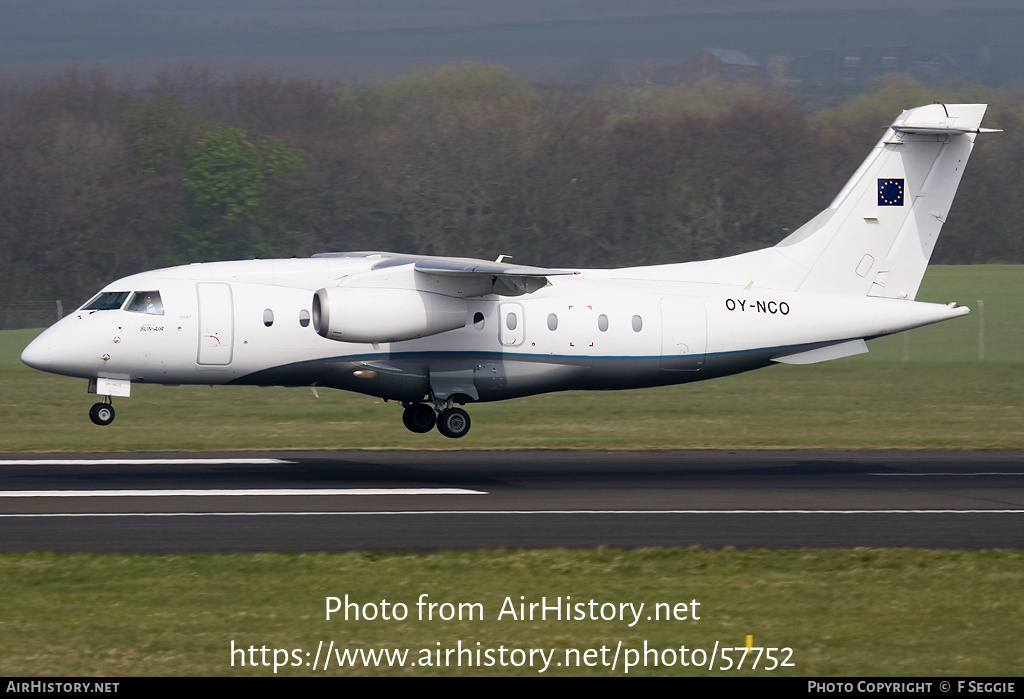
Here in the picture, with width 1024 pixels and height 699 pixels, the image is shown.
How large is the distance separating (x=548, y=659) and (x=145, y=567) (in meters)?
5.49

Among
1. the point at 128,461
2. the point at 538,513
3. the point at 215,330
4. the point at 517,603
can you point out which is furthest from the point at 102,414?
the point at 517,603

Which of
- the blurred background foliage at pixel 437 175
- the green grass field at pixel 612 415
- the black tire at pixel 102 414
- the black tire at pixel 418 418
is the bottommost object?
the green grass field at pixel 612 415

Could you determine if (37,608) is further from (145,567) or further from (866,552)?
(866,552)

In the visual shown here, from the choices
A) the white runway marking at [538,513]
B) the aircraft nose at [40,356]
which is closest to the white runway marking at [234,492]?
the white runway marking at [538,513]

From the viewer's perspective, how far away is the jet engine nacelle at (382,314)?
72.9 ft

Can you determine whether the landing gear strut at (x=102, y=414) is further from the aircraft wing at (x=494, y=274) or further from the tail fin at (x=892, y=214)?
the tail fin at (x=892, y=214)

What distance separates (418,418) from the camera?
1028 inches

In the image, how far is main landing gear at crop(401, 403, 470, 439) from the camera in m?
24.5

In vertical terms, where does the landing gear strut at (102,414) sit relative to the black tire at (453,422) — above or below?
above

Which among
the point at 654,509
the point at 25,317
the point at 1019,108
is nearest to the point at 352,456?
the point at 654,509

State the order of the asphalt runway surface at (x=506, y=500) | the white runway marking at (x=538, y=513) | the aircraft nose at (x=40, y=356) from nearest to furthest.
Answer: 1. the asphalt runway surface at (x=506, y=500)
2. the white runway marking at (x=538, y=513)
3. the aircraft nose at (x=40, y=356)

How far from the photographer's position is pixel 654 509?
18344 millimetres

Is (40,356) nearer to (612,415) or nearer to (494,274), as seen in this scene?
(494,274)

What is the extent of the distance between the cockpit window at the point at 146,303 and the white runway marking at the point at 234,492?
13.7ft
